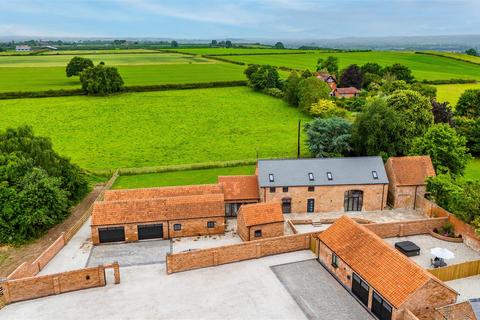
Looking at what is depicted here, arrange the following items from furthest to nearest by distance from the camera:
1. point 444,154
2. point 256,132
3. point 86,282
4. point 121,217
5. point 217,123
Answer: point 217,123 < point 256,132 < point 444,154 < point 121,217 < point 86,282

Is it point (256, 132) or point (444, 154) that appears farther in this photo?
point (256, 132)

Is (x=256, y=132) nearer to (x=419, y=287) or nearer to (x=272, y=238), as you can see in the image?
(x=272, y=238)

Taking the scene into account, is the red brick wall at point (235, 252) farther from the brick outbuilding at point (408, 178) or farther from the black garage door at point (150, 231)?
the brick outbuilding at point (408, 178)

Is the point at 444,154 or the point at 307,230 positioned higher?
the point at 444,154

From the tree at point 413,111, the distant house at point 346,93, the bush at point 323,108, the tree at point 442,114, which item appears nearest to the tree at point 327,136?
the tree at point 413,111

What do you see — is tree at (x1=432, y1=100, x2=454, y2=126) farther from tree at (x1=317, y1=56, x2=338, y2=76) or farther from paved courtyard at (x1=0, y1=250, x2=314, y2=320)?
tree at (x1=317, y1=56, x2=338, y2=76)

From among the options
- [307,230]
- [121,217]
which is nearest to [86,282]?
[121,217]

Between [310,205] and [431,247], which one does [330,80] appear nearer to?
[310,205]
